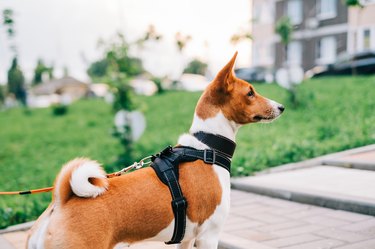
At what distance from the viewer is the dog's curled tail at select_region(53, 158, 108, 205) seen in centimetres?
269

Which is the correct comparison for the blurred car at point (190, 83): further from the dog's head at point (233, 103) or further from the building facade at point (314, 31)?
the dog's head at point (233, 103)

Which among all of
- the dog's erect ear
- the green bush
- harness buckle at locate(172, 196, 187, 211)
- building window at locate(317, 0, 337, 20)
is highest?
building window at locate(317, 0, 337, 20)

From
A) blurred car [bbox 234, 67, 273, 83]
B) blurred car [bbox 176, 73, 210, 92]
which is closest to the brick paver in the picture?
blurred car [bbox 176, 73, 210, 92]

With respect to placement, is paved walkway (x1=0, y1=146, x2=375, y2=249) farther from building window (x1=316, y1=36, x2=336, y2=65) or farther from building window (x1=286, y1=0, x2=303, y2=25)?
building window (x1=286, y1=0, x2=303, y2=25)

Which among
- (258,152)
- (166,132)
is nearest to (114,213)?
(258,152)

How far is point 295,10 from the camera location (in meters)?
34.2

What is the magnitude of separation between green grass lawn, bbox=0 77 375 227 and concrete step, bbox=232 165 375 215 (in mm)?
681

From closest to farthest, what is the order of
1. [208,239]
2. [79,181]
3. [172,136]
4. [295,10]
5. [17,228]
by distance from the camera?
[79,181]
[208,239]
[17,228]
[172,136]
[295,10]

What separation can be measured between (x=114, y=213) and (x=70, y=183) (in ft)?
1.01

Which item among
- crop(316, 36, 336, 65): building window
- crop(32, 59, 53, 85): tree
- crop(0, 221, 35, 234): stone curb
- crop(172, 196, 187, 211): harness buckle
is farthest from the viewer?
crop(32, 59, 53, 85): tree

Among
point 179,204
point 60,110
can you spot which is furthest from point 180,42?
point 179,204

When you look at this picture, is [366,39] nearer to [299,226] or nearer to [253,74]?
[253,74]

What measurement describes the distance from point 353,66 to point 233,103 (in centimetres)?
1734

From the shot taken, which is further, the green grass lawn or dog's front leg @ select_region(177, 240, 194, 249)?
the green grass lawn
